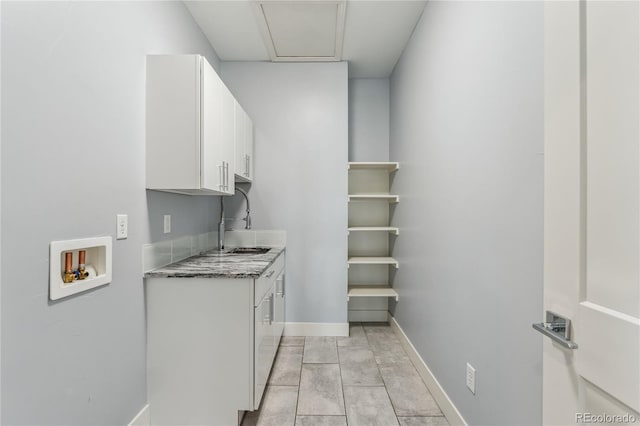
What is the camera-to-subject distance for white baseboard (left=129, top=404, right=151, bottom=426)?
64.4 inches

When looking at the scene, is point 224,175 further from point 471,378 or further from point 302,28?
point 471,378

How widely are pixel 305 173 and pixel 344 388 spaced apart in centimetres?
192

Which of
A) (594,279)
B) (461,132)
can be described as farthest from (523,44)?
(594,279)

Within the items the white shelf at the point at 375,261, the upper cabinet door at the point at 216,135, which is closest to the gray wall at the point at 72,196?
the upper cabinet door at the point at 216,135

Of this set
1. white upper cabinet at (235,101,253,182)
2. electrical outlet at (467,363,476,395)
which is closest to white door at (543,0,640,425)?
electrical outlet at (467,363,476,395)

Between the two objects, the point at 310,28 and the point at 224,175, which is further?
the point at 310,28

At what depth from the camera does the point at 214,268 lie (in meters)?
1.89

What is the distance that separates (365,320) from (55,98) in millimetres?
3257

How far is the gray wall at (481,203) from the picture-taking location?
45.1 inches

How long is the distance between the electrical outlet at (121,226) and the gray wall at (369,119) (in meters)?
2.49

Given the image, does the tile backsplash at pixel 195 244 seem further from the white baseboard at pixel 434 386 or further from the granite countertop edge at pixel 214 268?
the white baseboard at pixel 434 386

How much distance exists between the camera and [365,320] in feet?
11.6

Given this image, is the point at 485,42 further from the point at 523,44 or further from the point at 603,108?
the point at 603,108

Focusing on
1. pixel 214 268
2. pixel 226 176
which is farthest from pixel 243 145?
pixel 214 268
